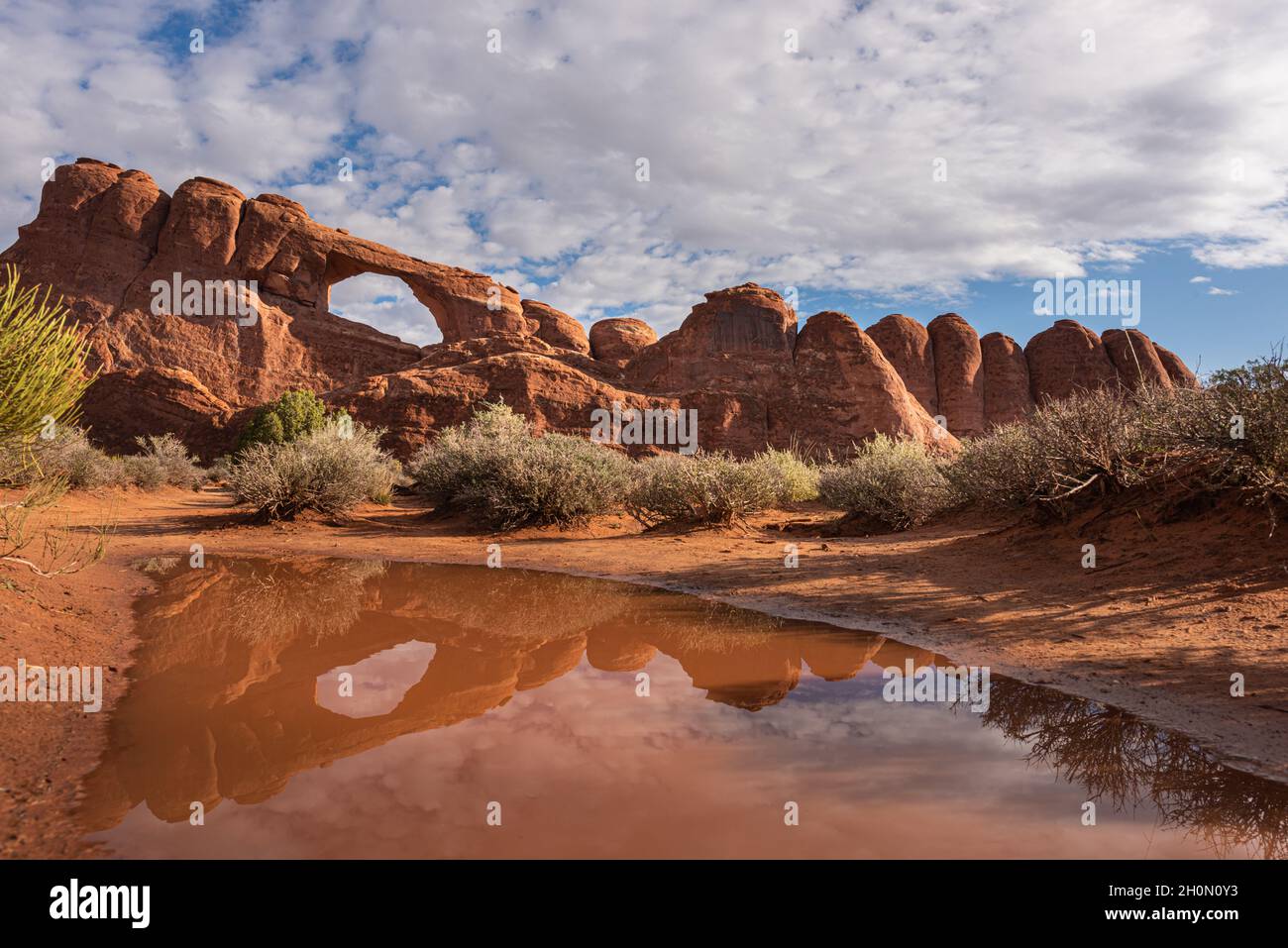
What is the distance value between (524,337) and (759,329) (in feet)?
47.5

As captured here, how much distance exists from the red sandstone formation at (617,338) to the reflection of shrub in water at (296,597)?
47.1m

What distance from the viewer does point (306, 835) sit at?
106 inches

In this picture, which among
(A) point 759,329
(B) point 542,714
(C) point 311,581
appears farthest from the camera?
(A) point 759,329

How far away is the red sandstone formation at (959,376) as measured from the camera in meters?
52.2

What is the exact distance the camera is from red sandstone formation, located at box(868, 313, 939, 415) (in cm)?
5200

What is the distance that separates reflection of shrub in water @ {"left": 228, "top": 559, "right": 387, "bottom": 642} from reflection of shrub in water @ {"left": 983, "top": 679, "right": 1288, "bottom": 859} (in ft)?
17.7

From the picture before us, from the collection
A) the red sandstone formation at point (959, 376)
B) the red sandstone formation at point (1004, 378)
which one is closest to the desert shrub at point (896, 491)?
the red sandstone formation at point (959, 376)

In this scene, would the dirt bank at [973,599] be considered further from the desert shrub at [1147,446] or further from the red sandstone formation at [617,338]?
the red sandstone formation at [617,338]

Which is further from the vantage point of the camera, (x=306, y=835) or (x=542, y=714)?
(x=542, y=714)

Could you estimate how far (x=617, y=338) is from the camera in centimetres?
5738

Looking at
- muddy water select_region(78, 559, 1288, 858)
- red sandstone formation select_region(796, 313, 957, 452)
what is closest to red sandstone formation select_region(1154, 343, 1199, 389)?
red sandstone formation select_region(796, 313, 957, 452)

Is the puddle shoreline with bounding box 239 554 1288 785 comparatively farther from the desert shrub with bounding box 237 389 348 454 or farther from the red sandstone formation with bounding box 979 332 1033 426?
the red sandstone formation with bounding box 979 332 1033 426
